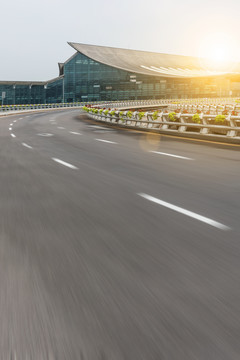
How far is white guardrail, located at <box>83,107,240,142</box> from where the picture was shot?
1984 centimetres

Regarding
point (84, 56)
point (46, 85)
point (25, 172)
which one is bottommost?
point (25, 172)

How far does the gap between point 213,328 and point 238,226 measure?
2.76 meters

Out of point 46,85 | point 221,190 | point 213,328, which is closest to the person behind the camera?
point 213,328

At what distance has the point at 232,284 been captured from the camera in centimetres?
371

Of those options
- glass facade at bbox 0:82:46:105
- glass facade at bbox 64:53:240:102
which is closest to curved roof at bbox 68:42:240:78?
glass facade at bbox 64:53:240:102

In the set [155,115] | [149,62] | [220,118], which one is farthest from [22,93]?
[220,118]

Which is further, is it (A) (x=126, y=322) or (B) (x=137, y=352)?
(A) (x=126, y=322)

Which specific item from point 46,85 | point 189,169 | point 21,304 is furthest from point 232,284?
point 46,85

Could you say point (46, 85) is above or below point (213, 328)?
above

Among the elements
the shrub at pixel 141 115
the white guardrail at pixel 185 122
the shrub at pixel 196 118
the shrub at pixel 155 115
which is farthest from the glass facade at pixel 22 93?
the shrub at pixel 196 118

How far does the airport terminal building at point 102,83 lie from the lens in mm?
104000

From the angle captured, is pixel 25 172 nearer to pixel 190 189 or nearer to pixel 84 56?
pixel 190 189

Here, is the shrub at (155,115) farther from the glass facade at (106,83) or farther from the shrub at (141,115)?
the glass facade at (106,83)

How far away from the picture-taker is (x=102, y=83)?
356ft
